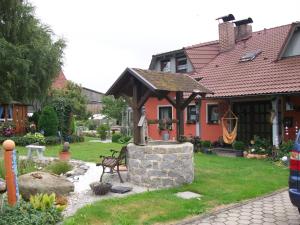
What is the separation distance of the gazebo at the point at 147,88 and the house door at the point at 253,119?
7.20 m

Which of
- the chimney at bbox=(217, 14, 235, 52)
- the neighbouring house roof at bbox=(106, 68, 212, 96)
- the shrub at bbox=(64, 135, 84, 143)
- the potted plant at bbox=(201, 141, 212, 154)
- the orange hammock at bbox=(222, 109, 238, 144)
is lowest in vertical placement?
the potted plant at bbox=(201, 141, 212, 154)

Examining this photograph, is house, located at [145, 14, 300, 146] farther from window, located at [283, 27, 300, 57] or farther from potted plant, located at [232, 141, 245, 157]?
potted plant, located at [232, 141, 245, 157]

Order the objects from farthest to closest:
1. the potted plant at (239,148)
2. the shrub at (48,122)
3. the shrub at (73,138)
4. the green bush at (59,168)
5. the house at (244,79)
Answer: the shrub at (73,138) → the shrub at (48,122) → the potted plant at (239,148) → the house at (244,79) → the green bush at (59,168)

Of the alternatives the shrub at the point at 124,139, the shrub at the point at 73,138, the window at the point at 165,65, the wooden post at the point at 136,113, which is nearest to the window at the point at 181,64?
the window at the point at 165,65

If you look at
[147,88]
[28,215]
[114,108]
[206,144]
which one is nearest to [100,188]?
[28,215]

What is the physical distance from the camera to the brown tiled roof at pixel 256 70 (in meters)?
15.5

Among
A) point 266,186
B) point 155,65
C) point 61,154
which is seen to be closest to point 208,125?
point 155,65

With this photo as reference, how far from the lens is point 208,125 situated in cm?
1977

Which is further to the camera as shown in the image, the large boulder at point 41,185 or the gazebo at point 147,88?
the gazebo at point 147,88

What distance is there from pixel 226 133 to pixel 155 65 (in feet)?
28.6

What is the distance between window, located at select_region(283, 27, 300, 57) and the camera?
16.8 metres

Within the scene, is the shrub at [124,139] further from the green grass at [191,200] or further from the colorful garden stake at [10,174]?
the colorful garden stake at [10,174]

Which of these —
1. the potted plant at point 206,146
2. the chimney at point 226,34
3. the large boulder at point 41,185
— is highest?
the chimney at point 226,34

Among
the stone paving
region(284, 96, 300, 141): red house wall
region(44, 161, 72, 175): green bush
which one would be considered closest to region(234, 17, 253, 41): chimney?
region(284, 96, 300, 141): red house wall
